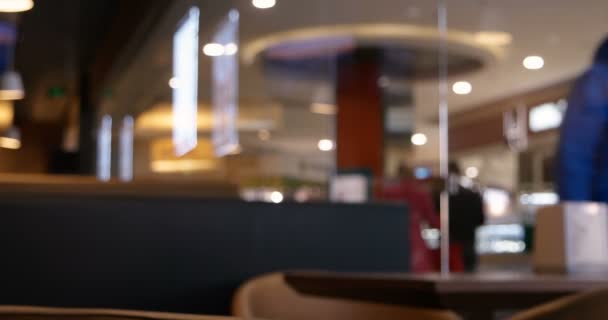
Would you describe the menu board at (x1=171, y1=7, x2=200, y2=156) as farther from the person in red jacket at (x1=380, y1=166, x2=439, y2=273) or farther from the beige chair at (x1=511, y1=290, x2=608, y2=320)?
the beige chair at (x1=511, y1=290, x2=608, y2=320)

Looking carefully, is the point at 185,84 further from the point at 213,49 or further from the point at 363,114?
the point at 363,114

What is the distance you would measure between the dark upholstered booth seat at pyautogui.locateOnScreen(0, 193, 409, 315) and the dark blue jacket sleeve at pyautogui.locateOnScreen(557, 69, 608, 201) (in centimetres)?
90

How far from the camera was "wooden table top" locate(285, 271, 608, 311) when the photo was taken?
1.84 meters

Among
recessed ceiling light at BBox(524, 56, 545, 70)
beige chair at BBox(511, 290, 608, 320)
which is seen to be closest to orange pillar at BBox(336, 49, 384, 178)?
recessed ceiling light at BBox(524, 56, 545, 70)

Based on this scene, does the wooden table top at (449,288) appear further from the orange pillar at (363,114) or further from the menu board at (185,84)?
the orange pillar at (363,114)

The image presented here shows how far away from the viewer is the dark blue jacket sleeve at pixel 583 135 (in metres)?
2.59

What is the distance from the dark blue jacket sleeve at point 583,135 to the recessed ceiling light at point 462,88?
513 centimetres

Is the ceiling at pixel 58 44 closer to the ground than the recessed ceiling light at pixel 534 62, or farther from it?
farther from it

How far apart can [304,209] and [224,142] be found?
18.5ft

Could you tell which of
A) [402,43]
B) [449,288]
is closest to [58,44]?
[402,43]

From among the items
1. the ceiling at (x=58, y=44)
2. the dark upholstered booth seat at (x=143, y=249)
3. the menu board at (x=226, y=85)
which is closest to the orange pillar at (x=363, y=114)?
the menu board at (x=226, y=85)

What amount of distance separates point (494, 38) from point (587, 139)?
15.9 ft

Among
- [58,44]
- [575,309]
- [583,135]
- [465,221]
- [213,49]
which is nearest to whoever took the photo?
[575,309]

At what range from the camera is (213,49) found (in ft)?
27.2
